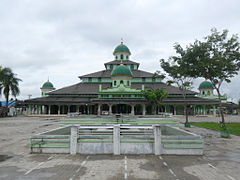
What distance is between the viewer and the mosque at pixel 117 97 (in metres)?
41.2

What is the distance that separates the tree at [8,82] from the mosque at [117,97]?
4.87m

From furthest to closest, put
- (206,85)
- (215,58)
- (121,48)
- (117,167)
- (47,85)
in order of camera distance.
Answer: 1. (47,85)
2. (206,85)
3. (121,48)
4. (215,58)
5. (117,167)

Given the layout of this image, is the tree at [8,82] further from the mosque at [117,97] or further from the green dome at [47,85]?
the green dome at [47,85]

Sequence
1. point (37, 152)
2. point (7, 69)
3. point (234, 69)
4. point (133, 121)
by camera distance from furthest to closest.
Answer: point (7, 69) → point (133, 121) → point (234, 69) → point (37, 152)

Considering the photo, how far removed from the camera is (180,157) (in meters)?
9.01

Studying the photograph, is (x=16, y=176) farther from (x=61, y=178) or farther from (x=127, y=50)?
(x=127, y=50)

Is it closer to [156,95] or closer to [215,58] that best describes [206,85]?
[156,95]

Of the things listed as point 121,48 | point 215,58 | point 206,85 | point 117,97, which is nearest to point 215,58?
point 215,58

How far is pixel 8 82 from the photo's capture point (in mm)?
39938

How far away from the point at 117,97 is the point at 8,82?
25.5 m

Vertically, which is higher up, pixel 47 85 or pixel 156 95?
pixel 47 85

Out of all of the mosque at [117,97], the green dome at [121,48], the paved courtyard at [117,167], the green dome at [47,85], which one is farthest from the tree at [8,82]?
the paved courtyard at [117,167]

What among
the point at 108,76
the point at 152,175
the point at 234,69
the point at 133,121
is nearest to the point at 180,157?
the point at 152,175

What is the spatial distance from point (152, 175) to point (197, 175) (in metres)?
1.76
